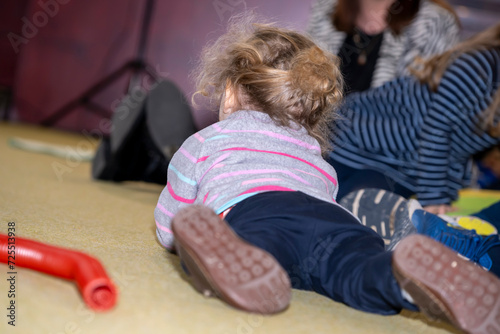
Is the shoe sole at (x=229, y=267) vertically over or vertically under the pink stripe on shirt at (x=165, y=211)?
over

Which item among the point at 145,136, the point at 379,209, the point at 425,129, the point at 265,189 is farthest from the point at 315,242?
the point at 145,136

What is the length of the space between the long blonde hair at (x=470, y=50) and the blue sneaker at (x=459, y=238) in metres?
0.39

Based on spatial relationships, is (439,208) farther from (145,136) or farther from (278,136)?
(145,136)

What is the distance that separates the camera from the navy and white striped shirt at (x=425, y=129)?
45.1 inches

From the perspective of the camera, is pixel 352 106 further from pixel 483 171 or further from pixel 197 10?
pixel 197 10

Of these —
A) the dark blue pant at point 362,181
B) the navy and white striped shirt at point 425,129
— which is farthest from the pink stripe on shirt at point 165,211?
the navy and white striped shirt at point 425,129

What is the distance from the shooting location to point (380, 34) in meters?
1.51

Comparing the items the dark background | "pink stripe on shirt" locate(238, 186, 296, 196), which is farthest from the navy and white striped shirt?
the dark background

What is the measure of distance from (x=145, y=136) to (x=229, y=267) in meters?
0.96

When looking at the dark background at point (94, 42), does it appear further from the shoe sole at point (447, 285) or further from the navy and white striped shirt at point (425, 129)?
the shoe sole at point (447, 285)

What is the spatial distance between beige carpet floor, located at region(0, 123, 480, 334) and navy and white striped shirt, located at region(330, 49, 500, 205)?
0.57 m

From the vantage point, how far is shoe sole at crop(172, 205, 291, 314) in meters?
0.51

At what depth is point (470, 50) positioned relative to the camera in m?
1.17

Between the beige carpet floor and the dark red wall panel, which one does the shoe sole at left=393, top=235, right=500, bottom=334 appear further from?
the dark red wall panel
